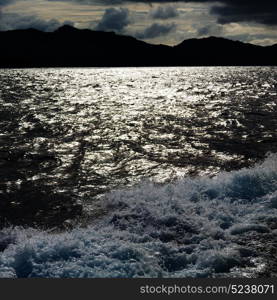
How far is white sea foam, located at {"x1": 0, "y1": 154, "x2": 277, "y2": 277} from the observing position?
12453 mm

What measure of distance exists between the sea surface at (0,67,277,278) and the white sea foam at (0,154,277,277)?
1.7 inches

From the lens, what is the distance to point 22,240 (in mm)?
14594

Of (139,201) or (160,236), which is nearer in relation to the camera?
(160,236)

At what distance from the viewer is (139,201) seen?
18.0 metres

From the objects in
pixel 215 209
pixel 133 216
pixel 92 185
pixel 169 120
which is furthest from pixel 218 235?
pixel 169 120

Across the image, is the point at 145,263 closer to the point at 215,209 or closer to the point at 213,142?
the point at 215,209

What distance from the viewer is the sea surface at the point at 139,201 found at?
12852 millimetres

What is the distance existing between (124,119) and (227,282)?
36377 millimetres

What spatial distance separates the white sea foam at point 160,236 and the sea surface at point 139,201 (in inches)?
1.7

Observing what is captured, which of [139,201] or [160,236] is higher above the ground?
[139,201]

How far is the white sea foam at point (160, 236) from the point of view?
1245 centimetres

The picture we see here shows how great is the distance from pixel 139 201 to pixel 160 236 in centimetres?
335

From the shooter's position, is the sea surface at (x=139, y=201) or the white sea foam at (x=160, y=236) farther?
the sea surface at (x=139, y=201)

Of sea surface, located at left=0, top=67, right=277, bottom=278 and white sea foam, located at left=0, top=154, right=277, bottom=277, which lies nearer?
white sea foam, located at left=0, top=154, right=277, bottom=277
